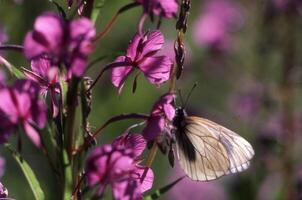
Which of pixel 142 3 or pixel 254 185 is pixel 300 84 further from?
pixel 142 3

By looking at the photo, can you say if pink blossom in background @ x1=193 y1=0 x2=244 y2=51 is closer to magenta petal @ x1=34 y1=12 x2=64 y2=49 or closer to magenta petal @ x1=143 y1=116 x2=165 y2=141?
magenta petal @ x1=143 y1=116 x2=165 y2=141

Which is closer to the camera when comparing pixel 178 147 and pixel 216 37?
pixel 178 147

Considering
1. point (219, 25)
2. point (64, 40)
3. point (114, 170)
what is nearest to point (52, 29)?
point (64, 40)

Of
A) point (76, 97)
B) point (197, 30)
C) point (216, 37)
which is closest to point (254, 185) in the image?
point (216, 37)

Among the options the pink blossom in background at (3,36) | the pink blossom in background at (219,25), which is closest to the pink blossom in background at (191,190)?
the pink blossom in background at (219,25)

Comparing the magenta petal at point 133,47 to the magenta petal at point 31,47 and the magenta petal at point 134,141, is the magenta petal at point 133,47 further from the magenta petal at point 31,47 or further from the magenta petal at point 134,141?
the magenta petal at point 31,47

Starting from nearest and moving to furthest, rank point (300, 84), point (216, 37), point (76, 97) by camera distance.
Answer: point (76, 97) < point (300, 84) < point (216, 37)
